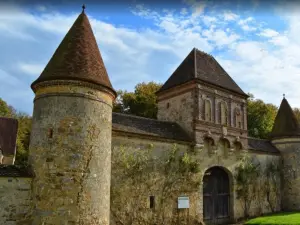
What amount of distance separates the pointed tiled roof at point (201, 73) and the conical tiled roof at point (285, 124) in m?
7.02

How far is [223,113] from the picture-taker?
20844 mm

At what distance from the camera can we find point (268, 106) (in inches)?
1569

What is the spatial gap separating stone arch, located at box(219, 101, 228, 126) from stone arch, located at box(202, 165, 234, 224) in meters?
3.14

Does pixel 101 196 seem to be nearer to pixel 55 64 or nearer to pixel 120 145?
pixel 120 145

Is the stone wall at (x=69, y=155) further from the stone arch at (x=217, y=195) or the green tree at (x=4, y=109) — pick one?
the green tree at (x=4, y=109)

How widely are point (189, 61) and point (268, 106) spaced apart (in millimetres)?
22339

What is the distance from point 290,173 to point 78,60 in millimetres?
21101

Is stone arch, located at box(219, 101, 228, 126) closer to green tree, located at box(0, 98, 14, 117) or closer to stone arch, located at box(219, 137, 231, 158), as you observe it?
stone arch, located at box(219, 137, 231, 158)

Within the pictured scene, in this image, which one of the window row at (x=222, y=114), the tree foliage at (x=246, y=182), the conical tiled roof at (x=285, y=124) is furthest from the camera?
the conical tiled roof at (x=285, y=124)

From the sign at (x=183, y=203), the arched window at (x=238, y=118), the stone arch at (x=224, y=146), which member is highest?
the arched window at (x=238, y=118)

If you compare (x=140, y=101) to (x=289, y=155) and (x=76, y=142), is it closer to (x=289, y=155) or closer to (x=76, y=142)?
(x=289, y=155)

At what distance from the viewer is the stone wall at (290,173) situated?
81.8 ft

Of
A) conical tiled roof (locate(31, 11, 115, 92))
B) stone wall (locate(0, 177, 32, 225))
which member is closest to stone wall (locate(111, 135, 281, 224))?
conical tiled roof (locate(31, 11, 115, 92))

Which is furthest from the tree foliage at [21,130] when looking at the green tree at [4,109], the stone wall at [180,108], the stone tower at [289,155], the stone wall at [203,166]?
the stone tower at [289,155]
